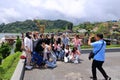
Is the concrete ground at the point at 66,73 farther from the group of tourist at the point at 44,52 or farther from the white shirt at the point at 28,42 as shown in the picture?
the white shirt at the point at 28,42

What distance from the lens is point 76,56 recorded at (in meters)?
14.3

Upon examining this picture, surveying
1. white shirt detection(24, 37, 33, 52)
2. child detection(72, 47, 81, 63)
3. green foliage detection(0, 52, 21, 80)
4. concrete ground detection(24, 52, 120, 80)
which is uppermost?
white shirt detection(24, 37, 33, 52)

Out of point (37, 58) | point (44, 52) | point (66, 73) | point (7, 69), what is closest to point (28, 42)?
point (37, 58)

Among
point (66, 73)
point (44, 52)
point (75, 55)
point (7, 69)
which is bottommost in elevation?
point (66, 73)

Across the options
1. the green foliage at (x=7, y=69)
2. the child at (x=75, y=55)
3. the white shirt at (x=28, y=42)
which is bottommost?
the green foliage at (x=7, y=69)

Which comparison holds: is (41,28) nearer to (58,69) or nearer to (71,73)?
(58,69)

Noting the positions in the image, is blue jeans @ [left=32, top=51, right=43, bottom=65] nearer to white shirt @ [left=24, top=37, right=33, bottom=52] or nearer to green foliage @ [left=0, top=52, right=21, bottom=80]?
white shirt @ [left=24, top=37, right=33, bottom=52]

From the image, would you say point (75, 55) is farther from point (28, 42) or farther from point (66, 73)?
point (28, 42)

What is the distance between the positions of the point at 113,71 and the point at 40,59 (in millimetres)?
3356

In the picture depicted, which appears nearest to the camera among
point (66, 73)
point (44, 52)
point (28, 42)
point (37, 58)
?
point (66, 73)

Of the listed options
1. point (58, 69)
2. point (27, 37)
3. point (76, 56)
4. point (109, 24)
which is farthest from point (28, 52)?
point (109, 24)

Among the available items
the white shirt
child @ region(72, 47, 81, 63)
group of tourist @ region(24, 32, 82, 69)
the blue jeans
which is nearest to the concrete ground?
group of tourist @ region(24, 32, 82, 69)

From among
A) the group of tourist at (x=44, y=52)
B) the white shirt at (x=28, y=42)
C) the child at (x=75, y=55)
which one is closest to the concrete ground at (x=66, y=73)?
the group of tourist at (x=44, y=52)

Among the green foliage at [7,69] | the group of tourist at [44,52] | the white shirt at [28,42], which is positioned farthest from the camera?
the group of tourist at [44,52]
